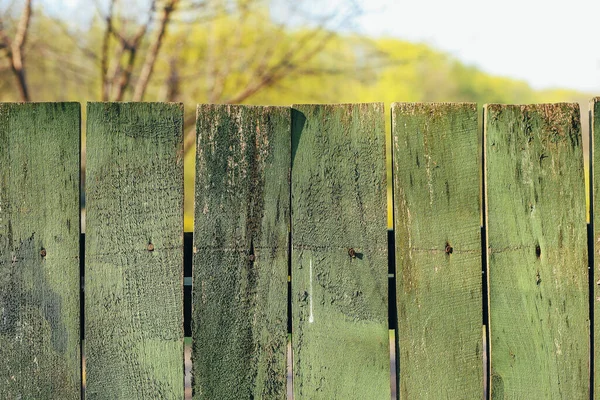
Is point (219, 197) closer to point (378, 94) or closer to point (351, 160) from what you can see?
point (351, 160)

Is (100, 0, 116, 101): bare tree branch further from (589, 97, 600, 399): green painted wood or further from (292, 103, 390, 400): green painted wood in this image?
(589, 97, 600, 399): green painted wood

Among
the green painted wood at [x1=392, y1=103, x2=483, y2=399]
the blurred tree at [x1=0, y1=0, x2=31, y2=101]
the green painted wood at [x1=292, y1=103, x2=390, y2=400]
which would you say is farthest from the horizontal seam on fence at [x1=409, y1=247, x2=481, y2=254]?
the blurred tree at [x1=0, y1=0, x2=31, y2=101]

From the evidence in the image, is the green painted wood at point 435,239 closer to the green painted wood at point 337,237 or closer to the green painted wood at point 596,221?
the green painted wood at point 337,237

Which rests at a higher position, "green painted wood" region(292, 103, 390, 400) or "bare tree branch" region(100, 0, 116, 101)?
"bare tree branch" region(100, 0, 116, 101)

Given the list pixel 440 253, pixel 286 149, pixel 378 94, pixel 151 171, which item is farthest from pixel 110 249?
pixel 378 94

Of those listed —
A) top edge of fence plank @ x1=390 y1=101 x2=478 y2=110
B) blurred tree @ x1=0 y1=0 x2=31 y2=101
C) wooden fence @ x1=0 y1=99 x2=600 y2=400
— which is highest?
blurred tree @ x1=0 y1=0 x2=31 y2=101

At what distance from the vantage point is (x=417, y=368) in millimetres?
1969

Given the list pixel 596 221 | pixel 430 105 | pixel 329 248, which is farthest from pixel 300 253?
Answer: pixel 596 221

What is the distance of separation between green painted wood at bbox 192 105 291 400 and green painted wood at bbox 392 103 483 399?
1.32 ft

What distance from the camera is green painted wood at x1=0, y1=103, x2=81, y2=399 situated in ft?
6.25

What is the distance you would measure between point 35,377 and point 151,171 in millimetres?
789

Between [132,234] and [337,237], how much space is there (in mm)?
683

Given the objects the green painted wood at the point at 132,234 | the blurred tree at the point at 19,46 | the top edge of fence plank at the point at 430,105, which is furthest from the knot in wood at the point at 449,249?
the blurred tree at the point at 19,46

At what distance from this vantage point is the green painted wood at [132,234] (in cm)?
191
